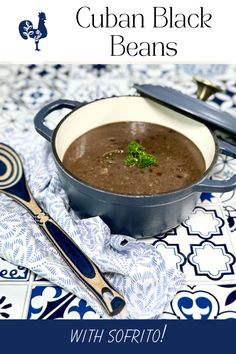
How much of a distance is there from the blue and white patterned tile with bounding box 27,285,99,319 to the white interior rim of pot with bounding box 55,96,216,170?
280 mm

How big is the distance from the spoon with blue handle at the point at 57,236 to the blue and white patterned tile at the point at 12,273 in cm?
8

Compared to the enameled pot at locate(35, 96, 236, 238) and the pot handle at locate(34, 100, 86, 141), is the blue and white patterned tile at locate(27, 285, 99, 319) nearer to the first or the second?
the enameled pot at locate(35, 96, 236, 238)

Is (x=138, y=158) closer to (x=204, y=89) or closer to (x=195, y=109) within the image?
(x=195, y=109)

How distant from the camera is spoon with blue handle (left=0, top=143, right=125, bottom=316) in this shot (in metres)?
0.92

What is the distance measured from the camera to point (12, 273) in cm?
101

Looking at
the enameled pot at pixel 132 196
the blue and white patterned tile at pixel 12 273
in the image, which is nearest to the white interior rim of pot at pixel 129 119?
the enameled pot at pixel 132 196

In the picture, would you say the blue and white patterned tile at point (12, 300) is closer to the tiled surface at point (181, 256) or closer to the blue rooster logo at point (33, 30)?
the tiled surface at point (181, 256)

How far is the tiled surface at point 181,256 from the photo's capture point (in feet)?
3.13

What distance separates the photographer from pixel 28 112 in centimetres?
146

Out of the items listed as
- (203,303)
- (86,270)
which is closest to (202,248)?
(203,303)

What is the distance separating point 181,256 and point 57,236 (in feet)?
0.79

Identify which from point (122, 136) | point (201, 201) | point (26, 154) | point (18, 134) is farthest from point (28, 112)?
point (201, 201)

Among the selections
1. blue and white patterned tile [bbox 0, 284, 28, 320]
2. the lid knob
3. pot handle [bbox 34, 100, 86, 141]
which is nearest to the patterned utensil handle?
blue and white patterned tile [bbox 0, 284, 28, 320]

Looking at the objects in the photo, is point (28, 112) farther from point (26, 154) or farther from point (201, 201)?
point (201, 201)
